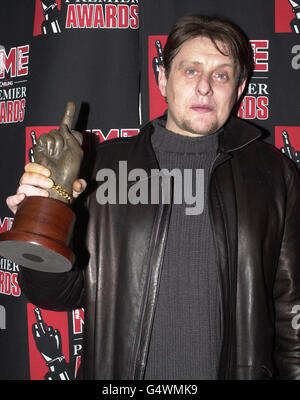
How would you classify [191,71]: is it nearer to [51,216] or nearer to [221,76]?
[221,76]

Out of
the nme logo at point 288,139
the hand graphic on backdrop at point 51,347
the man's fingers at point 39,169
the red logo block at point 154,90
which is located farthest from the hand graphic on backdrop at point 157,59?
the hand graphic on backdrop at point 51,347

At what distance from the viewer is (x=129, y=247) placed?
52.3 inches

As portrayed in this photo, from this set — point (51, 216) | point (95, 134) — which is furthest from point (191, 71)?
point (51, 216)

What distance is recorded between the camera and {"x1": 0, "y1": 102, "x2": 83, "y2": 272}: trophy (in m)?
0.94

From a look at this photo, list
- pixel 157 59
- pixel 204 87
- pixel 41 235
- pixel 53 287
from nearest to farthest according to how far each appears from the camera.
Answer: pixel 41 235 < pixel 53 287 < pixel 204 87 < pixel 157 59

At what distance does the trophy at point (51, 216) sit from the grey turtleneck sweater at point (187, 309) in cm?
43

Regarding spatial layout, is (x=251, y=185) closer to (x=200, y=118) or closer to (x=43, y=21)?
(x=200, y=118)

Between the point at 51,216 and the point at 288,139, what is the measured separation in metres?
1.31

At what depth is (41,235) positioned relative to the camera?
3.10 ft

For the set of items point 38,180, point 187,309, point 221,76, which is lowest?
point 187,309

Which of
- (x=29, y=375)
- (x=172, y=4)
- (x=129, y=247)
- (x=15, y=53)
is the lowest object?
(x=29, y=375)
